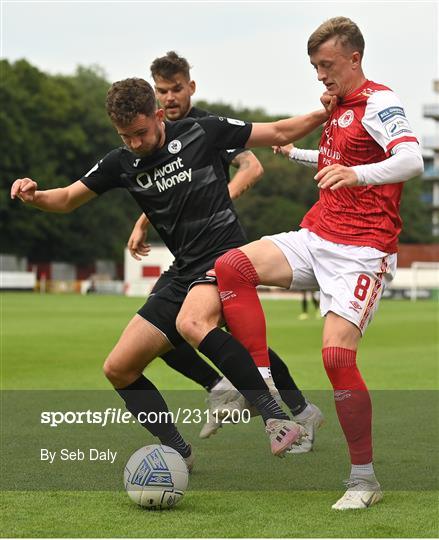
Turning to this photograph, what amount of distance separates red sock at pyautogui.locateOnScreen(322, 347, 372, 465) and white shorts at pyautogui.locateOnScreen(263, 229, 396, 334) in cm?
25

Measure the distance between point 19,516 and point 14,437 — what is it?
3132mm

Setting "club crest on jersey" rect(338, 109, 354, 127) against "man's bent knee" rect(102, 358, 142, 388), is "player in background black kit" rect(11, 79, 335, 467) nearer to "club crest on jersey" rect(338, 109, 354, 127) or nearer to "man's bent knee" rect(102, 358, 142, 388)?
"man's bent knee" rect(102, 358, 142, 388)

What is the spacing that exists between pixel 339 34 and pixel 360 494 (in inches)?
110

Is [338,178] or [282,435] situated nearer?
[338,178]

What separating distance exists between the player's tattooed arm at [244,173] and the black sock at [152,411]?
1782 mm

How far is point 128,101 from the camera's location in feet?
21.9

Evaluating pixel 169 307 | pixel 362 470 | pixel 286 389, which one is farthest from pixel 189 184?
pixel 362 470

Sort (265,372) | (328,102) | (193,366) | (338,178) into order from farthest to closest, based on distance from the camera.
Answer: (193,366), (265,372), (328,102), (338,178)

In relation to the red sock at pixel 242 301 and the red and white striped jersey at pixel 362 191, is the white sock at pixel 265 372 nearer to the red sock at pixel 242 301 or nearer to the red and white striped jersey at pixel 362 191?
the red sock at pixel 242 301

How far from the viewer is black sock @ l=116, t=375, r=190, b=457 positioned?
738 cm

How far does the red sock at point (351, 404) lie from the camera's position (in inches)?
252

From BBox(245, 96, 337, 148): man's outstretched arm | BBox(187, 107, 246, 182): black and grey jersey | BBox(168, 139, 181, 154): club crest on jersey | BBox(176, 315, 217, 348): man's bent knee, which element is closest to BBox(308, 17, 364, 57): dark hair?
BBox(245, 96, 337, 148): man's outstretched arm

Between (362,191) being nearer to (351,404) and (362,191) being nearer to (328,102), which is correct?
(328,102)

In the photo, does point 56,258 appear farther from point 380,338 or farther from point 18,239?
point 380,338
